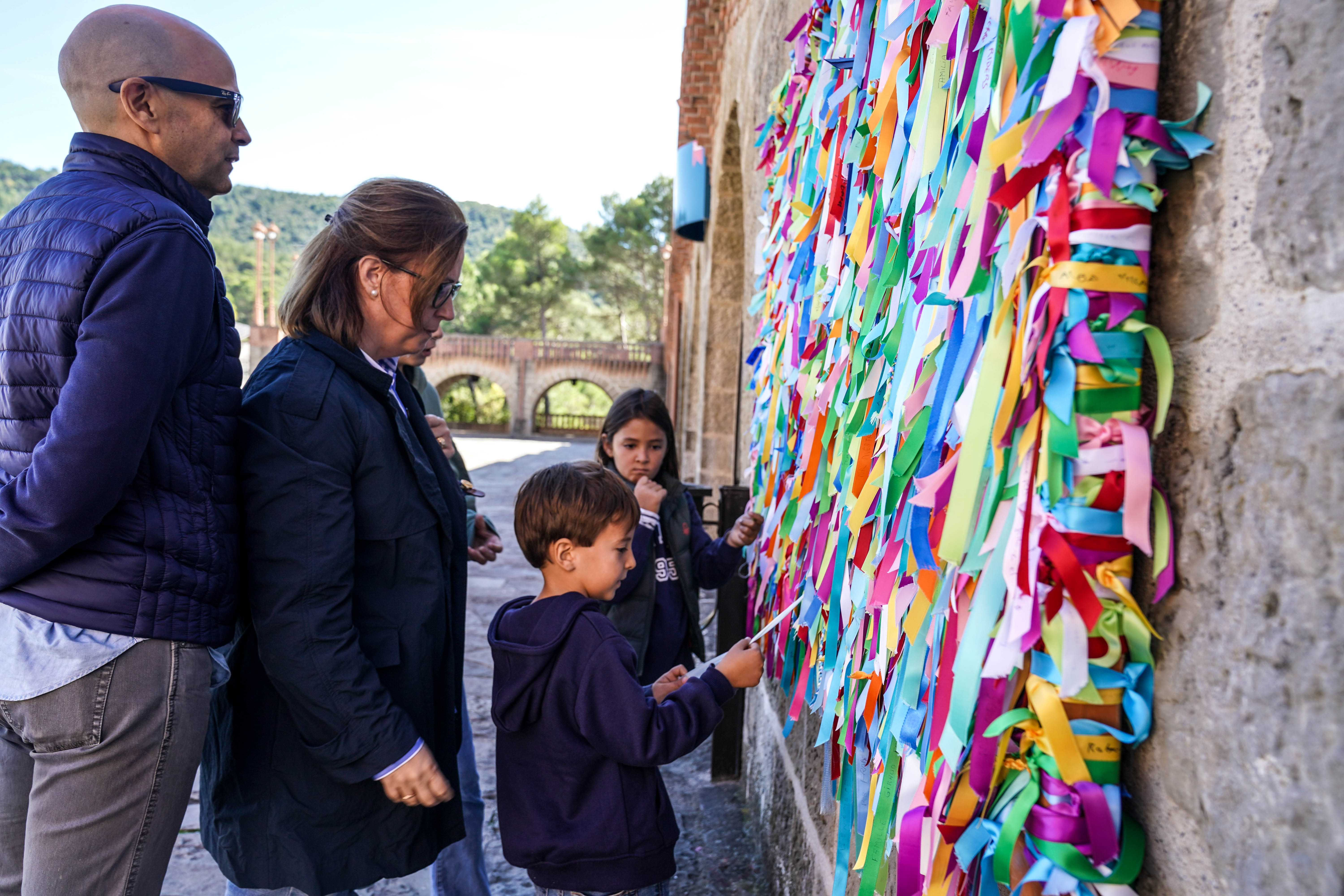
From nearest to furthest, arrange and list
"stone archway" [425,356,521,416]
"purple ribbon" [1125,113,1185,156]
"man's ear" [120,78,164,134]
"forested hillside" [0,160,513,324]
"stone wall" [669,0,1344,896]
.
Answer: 1. "stone wall" [669,0,1344,896]
2. "purple ribbon" [1125,113,1185,156]
3. "man's ear" [120,78,164,134]
4. "stone archway" [425,356,521,416]
5. "forested hillside" [0,160,513,324]

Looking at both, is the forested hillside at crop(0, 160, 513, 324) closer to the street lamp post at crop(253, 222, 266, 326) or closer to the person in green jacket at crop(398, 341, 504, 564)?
the street lamp post at crop(253, 222, 266, 326)

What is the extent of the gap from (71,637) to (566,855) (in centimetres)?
88

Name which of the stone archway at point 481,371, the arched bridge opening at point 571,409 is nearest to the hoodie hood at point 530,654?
the arched bridge opening at point 571,409

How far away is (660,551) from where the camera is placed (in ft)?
8.25

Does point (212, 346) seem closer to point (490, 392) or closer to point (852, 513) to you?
point (852, 513)

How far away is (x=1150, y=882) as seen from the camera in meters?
0.69

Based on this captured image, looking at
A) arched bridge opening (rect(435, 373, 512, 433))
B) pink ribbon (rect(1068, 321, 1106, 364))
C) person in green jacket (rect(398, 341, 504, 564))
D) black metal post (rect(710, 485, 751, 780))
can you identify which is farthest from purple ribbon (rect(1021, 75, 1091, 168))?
arched bridge opening (rect(435, 373, 512, 433))

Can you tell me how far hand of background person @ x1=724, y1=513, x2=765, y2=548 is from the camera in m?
2.39

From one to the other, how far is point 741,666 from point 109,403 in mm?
1120

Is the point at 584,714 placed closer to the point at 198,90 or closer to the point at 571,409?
the point at 198,90

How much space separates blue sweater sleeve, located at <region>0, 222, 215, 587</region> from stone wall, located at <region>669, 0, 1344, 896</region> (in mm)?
1205

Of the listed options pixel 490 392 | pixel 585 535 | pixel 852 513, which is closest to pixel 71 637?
pixel 585 535

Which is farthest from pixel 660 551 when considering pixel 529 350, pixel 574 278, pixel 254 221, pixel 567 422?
pixel 254 221

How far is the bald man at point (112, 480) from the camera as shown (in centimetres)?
116
